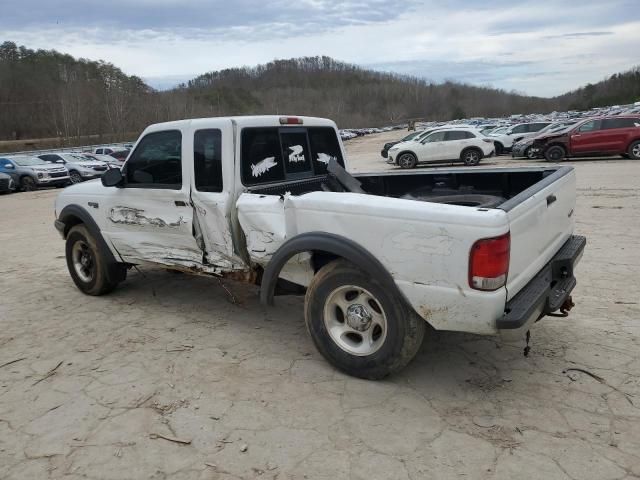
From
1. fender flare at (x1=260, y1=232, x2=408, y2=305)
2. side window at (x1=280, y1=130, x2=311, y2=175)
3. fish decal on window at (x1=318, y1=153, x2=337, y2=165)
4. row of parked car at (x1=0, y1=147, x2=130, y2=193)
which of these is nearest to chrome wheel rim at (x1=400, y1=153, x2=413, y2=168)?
row of parked car at (x1=0, y1=147, x2=130, y2=193)

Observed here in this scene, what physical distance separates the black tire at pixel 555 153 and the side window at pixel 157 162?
61.4 ft

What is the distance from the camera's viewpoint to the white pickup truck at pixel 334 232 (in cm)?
296

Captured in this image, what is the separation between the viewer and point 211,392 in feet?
11.5

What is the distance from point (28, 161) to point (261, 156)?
76.2ft

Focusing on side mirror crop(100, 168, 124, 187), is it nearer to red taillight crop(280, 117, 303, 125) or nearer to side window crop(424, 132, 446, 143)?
red taillight crop(280, 117, 303, 125)

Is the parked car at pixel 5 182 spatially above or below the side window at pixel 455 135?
below

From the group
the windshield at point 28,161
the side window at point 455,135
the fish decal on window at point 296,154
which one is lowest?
the windshield at point 28,161

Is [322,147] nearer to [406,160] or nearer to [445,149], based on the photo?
[445,149]

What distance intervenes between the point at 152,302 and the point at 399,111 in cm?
17204

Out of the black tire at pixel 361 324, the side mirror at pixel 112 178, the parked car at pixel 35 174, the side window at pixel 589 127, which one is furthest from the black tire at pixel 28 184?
the side window at pixel 589 127

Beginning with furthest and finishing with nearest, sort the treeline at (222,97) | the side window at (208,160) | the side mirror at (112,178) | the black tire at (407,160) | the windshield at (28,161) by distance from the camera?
the treeline at (222,97)
the windshield at (28,161)
the black tire at (407,160)
the side mirror at (112,178)
the side window at (208,160)

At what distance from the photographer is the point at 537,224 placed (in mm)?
3299

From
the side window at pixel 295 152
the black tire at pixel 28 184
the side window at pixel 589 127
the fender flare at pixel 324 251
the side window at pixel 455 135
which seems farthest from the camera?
the black tire at pixel 28 184

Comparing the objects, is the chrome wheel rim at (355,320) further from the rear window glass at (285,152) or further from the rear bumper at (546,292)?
the rear window glass at (285,152)
